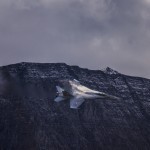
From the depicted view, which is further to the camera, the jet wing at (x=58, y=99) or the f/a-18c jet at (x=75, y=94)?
the jet wing at (x=58, y=99)

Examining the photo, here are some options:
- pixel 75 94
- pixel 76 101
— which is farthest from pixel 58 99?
pixel 76 101

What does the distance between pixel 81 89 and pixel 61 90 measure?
20.8 feet

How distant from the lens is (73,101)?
152 meters

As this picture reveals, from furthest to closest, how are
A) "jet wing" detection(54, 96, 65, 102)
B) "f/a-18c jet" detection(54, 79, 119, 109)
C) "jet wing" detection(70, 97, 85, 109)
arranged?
"jet wing" detection(54, 96, 65, 102), "f/a-18c jet" detection(54, 79, 119, 109), "jet wing" detection(70, 97, 85, 109)

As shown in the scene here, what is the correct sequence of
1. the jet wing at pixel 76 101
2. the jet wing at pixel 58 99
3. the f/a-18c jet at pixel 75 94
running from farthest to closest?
the jet wing at pixel 58 99, the f/a-18c jet at pixel 75 94, the jet wing at pixel 76 101

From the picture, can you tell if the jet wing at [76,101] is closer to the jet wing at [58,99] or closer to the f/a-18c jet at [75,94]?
the f/a-18c jet at [75,94]

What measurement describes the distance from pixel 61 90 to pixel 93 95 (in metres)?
9.35

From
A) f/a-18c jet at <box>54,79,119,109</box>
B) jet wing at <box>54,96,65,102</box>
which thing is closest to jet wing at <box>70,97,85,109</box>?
f/a-18c jet at <box>54,79,119,109</box>

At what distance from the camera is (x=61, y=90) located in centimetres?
15850

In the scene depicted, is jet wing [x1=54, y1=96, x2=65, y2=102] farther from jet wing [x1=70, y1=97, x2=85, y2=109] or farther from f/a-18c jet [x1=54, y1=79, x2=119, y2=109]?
jet wing [x1=70, y1=97, x2=85, y2=109]

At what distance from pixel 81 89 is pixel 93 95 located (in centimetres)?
477

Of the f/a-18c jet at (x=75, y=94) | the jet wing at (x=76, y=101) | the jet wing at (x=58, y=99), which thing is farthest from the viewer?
the jet wing at (x=58, y=99)

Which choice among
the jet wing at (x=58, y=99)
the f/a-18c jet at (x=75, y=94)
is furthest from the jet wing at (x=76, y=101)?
the jet wing at (x=58, y=99)

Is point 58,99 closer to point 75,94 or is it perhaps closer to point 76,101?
point 75,94
